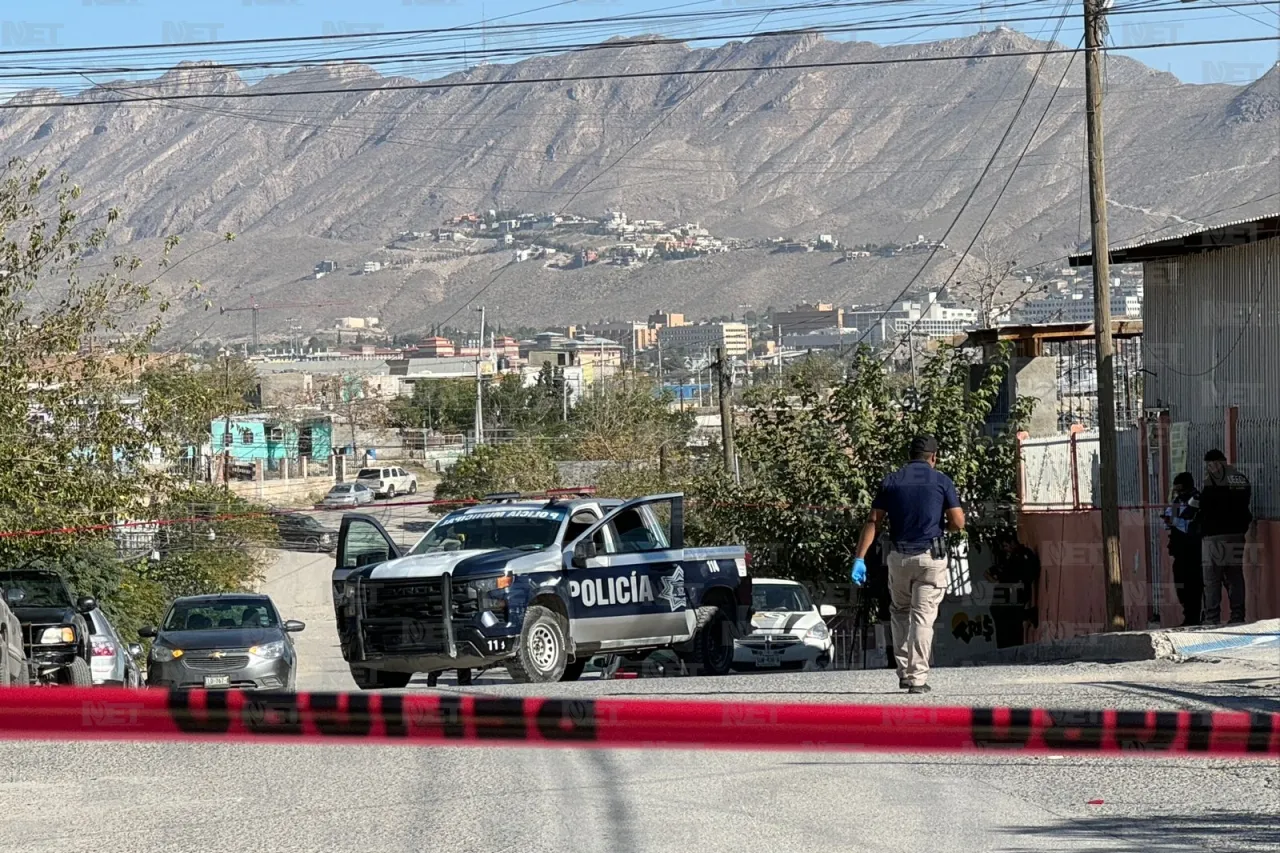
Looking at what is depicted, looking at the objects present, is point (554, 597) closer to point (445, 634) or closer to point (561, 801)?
point (445, 634)

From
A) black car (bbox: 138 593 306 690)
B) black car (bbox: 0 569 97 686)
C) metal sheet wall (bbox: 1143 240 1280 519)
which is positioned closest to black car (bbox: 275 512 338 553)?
black car (bbox: 138 593 306 690)

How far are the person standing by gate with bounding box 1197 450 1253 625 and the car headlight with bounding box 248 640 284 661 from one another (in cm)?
1056

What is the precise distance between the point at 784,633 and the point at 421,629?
8.75 metres

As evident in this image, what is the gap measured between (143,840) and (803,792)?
3105mm

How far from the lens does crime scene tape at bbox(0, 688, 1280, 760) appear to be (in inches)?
166

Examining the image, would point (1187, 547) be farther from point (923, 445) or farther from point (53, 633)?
point (53, 633)

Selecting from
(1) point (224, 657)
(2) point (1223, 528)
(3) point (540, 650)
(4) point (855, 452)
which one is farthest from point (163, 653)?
(4) point (855, 452)

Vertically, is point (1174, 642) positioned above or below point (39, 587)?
below

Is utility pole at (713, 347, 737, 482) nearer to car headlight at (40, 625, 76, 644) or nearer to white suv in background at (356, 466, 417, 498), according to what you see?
car headlight at (40, 625, 76, 644)

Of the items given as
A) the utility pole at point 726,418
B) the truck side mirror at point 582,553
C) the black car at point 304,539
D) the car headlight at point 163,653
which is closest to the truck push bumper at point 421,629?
the truck side mirror at point 582,553

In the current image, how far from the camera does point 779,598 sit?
82.0 ft

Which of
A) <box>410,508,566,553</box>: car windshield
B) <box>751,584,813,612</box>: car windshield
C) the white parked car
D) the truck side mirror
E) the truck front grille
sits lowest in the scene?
the white parked car

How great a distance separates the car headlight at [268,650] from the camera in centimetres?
2059

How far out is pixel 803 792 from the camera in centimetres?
860
